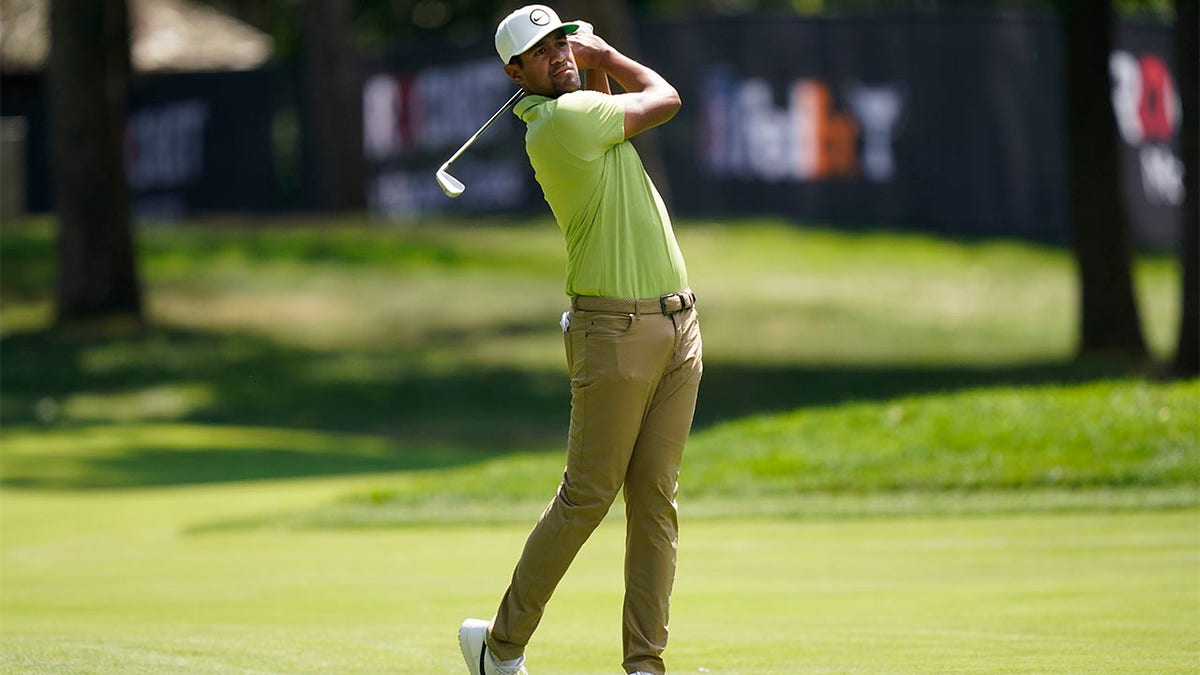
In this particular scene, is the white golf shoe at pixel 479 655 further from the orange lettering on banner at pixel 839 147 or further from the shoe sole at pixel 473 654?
the orange lettering on banner at pixel 839 147

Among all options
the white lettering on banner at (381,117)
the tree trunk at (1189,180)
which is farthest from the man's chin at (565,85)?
the white lettering on banner at (381,117)

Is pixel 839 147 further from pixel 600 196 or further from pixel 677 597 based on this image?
pixel 600 196

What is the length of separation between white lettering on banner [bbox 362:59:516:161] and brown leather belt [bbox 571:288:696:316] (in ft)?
81.7

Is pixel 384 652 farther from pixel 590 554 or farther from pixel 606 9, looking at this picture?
pixel 606 9

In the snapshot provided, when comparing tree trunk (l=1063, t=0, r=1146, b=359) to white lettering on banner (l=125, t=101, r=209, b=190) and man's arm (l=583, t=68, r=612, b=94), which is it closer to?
man's arm (l=583, t=68, r=612, b=94)

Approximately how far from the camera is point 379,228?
96.1 feet

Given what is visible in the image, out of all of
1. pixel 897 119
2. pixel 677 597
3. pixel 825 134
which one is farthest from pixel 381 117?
pixel 677 597

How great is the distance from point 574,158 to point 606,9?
17010mm

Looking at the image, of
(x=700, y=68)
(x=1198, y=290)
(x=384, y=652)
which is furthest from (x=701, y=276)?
(x=384, y=652)

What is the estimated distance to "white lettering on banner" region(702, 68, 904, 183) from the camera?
96.8 feet

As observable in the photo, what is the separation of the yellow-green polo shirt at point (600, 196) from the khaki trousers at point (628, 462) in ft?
0.28

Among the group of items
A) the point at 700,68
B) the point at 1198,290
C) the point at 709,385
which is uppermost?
the point at 700,68

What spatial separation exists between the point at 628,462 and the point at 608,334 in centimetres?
42

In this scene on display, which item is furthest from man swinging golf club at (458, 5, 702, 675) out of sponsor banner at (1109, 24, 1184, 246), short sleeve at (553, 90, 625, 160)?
sponsor banner at (1109, 24, 1184, 246)
